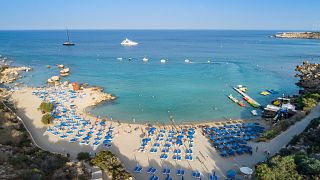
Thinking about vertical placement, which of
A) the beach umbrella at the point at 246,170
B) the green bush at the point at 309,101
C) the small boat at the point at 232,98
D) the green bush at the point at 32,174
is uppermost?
the green bush at the point at 309,101

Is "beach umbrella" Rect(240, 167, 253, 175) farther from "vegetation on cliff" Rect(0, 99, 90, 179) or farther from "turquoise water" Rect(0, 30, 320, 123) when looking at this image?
"turquoise water" Rect(0, 30, 320, 123)

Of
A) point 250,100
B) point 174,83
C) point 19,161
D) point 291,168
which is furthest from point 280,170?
point 174,83

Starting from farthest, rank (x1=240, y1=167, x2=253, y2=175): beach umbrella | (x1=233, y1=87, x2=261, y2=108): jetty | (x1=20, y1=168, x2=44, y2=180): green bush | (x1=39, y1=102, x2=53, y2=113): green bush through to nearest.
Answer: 1. (x1=233, y1=87, x2=261, y2=108): jetty
2. (x1=39, y1=102, x2=53, y2=113): green bush
3. (x1=240, y1=167, x2=253, y2=175): beach umbrella
4. (x1=20, y1=168, x2=44, y2=180): green bush

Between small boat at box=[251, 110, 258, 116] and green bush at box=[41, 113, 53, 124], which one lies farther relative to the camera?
small boat at box=[251, 110, 258, 116]

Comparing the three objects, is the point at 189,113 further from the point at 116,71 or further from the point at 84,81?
the point at 116,71

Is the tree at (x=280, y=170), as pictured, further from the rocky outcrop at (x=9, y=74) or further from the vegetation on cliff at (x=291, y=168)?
the rocky outcrop at (x=9, y=74)

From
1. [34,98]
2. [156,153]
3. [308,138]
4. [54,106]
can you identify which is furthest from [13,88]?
[308,138]

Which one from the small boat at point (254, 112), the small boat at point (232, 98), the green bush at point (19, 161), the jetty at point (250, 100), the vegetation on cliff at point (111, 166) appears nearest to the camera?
the green bush at point (19, 161)

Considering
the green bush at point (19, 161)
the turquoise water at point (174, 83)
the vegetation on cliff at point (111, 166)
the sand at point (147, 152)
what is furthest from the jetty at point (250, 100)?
the green bush at point (19, 161)

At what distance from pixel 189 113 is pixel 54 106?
20.2m

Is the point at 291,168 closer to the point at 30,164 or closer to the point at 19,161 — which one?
the point at 30,164

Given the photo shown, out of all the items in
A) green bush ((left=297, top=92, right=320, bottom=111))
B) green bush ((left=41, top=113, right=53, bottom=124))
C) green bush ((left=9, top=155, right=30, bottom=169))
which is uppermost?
green bush ((left=297, top=92, right=320, bottom=111))

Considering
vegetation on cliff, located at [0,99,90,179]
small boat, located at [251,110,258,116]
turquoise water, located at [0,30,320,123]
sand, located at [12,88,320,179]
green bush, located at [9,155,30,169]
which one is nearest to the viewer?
vegetation on cliff, located at [0,99,90,179]

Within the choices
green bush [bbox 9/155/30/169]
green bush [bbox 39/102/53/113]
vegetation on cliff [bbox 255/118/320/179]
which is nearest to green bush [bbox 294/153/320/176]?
vegetation on cliff [bbox 255/118/320/179]
